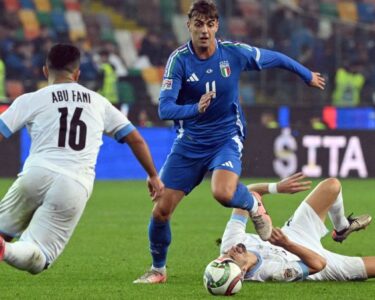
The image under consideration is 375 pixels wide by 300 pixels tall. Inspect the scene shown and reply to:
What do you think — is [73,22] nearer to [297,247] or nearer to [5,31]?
[5,31]

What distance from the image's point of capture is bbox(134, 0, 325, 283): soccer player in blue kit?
30.0ft

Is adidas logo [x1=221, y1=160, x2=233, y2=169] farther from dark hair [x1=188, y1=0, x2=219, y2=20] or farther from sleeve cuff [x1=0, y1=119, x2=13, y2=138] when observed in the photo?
sleeve cuff [x1=0, y1=119, x2=13, y2=138]

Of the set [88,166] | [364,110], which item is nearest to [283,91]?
[364,110]

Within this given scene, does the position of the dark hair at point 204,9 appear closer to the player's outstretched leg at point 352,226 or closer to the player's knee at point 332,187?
the player's knee at point 332,187

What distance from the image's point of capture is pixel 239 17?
2712 cm

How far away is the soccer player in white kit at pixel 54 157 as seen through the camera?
294 inches

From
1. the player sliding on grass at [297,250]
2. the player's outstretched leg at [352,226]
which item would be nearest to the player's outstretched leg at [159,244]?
the player sliding on grass at [297,250]

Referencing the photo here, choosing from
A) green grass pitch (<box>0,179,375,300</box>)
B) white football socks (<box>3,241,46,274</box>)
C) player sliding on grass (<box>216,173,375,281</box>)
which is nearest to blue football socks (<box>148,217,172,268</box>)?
green grass pitch (<box>0,179,375,300</box>)

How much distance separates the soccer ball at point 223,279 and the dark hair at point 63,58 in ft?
5.66

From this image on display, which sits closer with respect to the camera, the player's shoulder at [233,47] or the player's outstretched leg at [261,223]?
the player's outstretched leg at [261,223]

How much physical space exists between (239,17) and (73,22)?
13.1 feet

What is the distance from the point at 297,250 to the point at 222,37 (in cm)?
1756

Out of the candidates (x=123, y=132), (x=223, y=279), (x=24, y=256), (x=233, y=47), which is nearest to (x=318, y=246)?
(x=223, y=279)

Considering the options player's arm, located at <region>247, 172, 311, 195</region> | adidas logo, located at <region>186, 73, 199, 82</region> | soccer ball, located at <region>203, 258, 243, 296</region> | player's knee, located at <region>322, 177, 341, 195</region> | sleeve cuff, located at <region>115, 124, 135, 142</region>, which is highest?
adidas logo, located at <region>186, 73, 199, 82</region>
